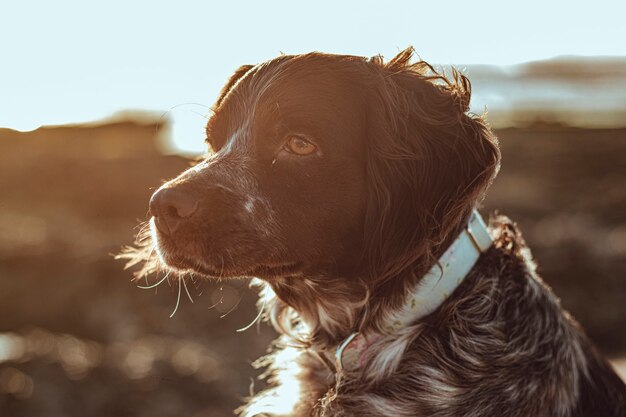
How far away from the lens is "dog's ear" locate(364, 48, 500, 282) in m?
2.86

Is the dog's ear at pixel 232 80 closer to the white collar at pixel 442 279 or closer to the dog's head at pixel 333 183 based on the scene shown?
the dog's head at pixel 333 183

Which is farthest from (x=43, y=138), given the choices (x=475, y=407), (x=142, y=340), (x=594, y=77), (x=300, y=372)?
(x=594, y=77)

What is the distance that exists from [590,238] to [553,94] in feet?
17.5

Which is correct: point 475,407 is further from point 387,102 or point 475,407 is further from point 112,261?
point 112,261

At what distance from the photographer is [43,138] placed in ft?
30.8

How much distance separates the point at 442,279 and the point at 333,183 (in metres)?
→ 0.53

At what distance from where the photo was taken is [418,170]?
2979 mm

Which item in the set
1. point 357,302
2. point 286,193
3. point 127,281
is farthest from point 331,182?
point 127,281

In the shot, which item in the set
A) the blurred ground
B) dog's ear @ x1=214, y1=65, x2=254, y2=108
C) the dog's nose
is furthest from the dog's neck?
dog's ear @ x1=214, y1=65, x2=254, y2=108

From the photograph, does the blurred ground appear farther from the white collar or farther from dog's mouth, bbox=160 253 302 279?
the white collar

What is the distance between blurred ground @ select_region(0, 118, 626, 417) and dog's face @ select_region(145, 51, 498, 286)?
0.48 m

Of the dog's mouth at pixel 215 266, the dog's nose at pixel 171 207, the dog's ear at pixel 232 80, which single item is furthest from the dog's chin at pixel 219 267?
the dog's ear at pixel 232 80

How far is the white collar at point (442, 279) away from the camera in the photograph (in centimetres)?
283

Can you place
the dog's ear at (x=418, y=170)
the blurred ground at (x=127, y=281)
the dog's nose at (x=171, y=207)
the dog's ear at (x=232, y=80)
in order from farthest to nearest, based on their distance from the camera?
the blurred ground at (x=127, y=281) < the dog's ear at (x=232, y=80) < the dog's ear at (x=418, y=170) < the dog's nose at (x=171, y=207)
